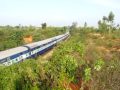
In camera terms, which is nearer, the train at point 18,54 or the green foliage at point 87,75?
the green foliage at point 87,75

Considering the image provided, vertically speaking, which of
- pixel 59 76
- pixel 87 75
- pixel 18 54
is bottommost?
pixel 18 54

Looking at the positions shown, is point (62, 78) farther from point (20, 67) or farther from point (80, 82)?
point (80, 82)

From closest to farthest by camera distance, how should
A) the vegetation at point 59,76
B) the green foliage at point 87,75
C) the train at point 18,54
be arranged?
1. the vegetation at point 59,76
2. the green foliage at point 87,75
3. the train at point 18,54

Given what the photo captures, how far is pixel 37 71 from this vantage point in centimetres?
1430

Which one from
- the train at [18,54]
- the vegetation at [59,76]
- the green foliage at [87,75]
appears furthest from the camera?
the train at [18,54]

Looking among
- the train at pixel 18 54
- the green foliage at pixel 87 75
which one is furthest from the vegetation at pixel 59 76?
→ the train at pixel 18 54

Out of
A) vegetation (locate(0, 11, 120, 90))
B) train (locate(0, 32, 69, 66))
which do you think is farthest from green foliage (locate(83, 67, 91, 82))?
train (locate(0, 32, 69, 66))

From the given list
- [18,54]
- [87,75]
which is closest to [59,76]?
[87,75]

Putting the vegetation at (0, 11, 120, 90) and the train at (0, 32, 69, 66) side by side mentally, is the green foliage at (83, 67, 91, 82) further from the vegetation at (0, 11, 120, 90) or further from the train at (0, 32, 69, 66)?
the train at (0, 32, 69, 66)

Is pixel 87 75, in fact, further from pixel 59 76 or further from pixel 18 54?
pixel 18 54

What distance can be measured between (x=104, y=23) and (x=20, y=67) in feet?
229

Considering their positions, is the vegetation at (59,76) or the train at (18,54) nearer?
the vegetation at (59,76)

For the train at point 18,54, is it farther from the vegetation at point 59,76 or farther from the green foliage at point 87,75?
the green foliage at point 87,75

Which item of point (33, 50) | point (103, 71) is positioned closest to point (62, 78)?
point (103, 71)
